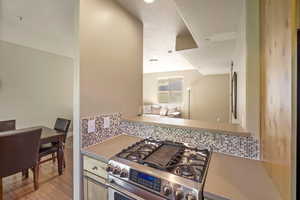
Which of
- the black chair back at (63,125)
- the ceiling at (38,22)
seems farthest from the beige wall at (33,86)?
the black chair back at (63,125)

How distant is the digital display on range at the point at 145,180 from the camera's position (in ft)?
2.99

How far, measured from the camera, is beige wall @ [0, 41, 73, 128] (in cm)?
342

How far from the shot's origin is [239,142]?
124cm

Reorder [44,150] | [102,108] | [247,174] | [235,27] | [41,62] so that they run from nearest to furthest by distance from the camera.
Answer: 1. [247,174]
2. [102,108]
3. [235,27]
4. [44,150]
5. [41,62]

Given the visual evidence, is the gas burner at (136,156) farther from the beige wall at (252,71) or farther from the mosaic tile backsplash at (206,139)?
the beige wall at (252,71)

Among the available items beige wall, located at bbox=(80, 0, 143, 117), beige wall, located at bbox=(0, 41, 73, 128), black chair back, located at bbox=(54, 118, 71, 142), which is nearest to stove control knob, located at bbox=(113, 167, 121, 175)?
beige wall, located at bbox=(80, 0, 143, 117)

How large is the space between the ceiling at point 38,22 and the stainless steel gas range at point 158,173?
1.75 meters

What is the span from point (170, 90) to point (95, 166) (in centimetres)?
741

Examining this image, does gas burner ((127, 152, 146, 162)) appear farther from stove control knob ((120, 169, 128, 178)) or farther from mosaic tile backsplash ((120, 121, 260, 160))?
mosaic tile backsplash ((120, 121, 260, 160))

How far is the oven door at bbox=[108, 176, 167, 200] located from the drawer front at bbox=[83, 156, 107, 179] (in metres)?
0.13

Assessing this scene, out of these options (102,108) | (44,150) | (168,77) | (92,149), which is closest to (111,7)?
(102,108)

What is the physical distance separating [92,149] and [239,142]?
4.22 feet

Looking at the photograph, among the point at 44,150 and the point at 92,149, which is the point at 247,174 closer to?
the point at 92,149

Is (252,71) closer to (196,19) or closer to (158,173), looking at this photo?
(196,19)
